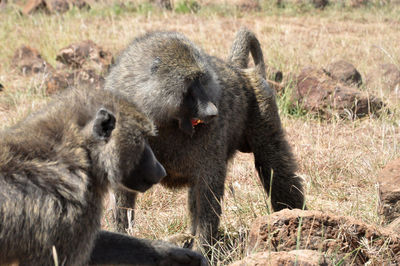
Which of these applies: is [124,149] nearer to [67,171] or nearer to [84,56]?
[67,171]

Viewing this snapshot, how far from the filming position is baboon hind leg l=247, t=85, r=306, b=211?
431 cm

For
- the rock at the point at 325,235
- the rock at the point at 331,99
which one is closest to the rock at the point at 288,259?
the rock at the point at 325,235

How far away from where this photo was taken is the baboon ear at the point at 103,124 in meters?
2.55

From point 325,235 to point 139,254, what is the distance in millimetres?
938

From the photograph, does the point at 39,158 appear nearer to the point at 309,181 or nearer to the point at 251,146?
the point at 251,146

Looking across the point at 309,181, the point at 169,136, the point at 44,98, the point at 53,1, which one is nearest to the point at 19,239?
the point at 169,136

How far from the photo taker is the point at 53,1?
1203cm

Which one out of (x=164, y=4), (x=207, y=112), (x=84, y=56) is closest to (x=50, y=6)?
(x=164, y=4)

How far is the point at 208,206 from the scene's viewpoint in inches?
148

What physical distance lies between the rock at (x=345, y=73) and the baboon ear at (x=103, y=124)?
15.9 ft

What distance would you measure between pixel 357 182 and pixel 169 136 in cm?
171

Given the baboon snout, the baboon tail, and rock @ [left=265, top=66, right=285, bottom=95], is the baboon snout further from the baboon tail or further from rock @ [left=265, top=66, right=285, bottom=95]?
rock @ [left=265, top=66, right=285, bottom=95]

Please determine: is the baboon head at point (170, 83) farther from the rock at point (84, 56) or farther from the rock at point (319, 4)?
the rock at point (319, 4)

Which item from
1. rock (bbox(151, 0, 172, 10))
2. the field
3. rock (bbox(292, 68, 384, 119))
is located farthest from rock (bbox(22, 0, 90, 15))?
rock (bbox(292, 68, 384, 119))
